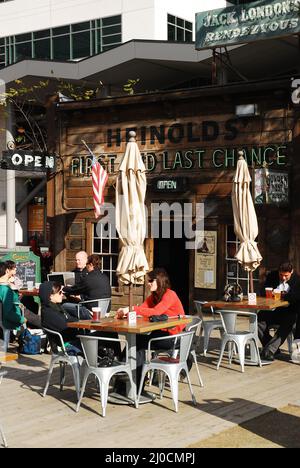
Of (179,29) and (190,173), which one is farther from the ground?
(179,29)

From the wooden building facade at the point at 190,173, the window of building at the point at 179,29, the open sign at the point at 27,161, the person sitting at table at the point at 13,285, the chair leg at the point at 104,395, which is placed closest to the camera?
the chair leg at the point at 104,395

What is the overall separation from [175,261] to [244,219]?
600cm

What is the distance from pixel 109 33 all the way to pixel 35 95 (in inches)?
272

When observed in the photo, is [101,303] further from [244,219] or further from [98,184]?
[98,184]

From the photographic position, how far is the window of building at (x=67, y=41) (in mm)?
34219

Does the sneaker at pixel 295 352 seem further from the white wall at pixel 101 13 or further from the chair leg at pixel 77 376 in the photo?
the white wall at pixel 101 13

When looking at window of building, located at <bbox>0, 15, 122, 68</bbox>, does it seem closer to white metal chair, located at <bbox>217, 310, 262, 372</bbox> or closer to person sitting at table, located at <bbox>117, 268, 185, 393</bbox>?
white metal chair, located at <bbox>217, 310, 262, 372</bbox>

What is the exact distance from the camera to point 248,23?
17406 millimetres

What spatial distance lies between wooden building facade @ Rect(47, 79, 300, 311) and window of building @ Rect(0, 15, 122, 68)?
52.9 feet

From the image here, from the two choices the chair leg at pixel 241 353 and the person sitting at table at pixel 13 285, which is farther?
the person sitting at table at pixel 13 285

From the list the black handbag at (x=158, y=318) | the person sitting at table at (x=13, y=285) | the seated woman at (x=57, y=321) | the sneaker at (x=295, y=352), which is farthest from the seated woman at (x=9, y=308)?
the sneaker at (x=295, y=352)

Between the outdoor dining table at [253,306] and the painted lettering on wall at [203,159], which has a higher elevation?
the painted lettering on wall at [203,159]

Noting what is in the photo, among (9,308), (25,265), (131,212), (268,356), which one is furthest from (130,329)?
(25,265)

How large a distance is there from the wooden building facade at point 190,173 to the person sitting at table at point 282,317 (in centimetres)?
356
